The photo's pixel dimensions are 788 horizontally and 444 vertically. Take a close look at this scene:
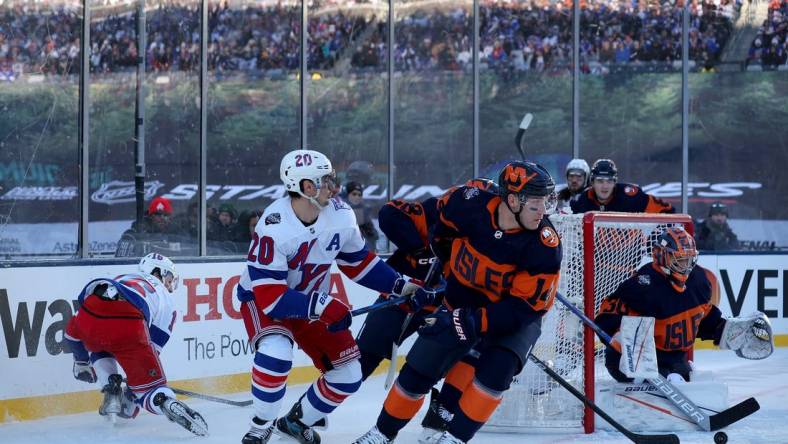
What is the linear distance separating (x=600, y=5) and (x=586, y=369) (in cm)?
678

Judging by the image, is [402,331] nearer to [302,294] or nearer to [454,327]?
[302,294]

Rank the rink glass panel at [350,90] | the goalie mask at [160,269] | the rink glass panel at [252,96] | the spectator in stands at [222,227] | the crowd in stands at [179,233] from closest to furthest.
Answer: the goalie mask at [160,269]
the crowd in stands at [179,233]
the spectator in stands at [222,227]
the rink glass panel at [252,96]
the rink glass panel at [350,90]

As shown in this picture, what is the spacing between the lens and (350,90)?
9852 mm

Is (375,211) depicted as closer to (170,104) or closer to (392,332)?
(170,104)

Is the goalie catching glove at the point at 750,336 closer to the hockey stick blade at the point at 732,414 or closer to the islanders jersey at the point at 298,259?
the hockey stick blade at the point at 732,414

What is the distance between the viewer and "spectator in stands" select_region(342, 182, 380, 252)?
8.18 metres

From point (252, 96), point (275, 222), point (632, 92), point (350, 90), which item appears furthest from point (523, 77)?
point (275, 222)

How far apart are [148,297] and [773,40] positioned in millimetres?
7916

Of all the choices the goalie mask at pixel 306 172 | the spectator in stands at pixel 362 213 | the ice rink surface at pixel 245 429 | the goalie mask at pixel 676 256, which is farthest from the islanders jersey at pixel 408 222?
the spectator in stands at pixel 362 213

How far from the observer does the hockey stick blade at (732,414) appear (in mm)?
4906

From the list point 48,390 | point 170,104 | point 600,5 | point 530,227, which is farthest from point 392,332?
point 600,5

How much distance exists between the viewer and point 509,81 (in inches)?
434

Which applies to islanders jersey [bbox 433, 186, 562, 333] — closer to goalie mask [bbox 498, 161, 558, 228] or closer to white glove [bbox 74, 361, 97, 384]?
goalie mask [bbox 498, 161, 558, 228]

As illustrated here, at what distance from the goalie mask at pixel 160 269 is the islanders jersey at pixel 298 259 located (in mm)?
784
